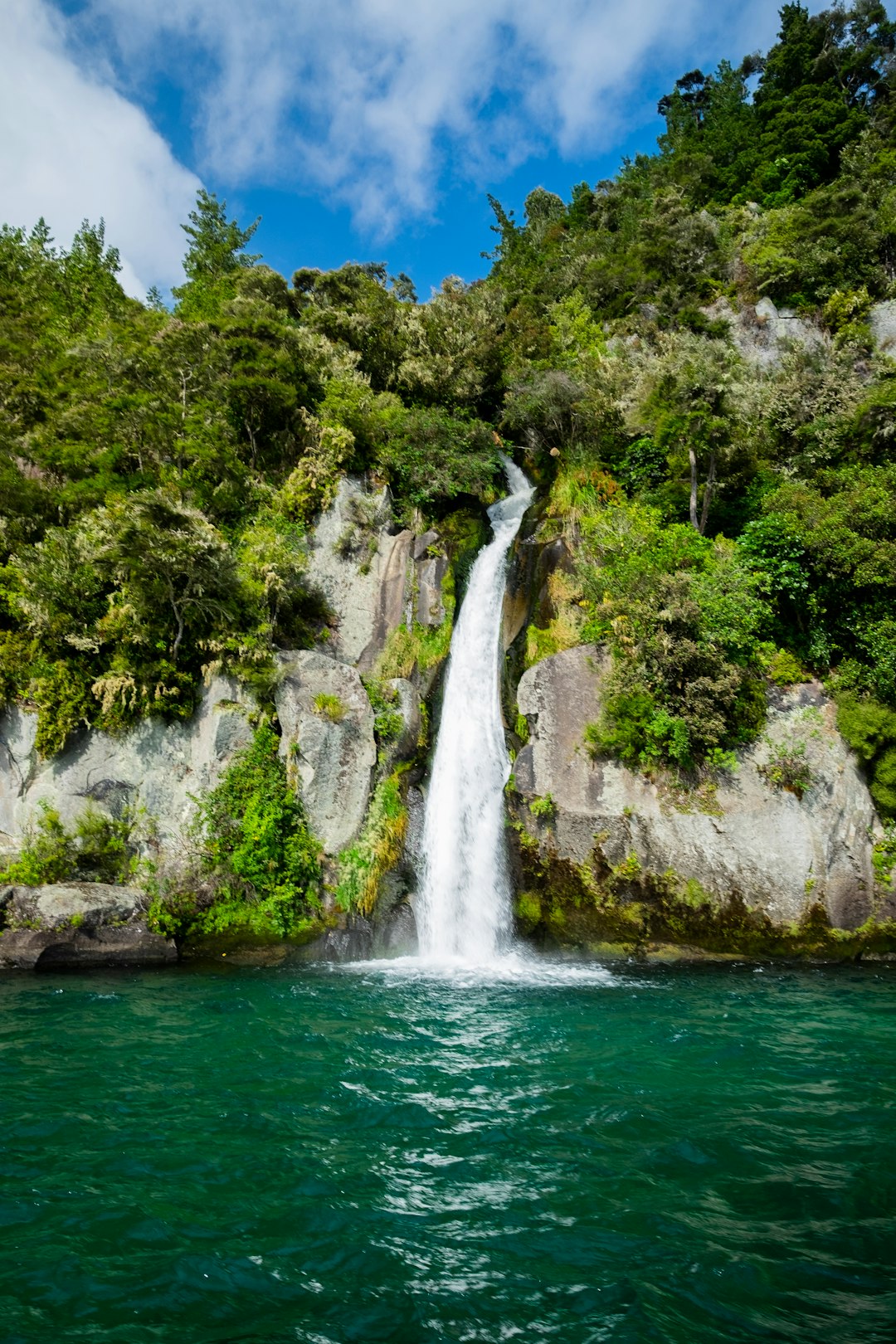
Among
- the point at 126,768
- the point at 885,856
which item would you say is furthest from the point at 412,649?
the point at 885,856

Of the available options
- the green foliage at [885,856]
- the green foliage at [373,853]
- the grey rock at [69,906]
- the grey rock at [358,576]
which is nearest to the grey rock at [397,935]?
the green foliage at [373,853]

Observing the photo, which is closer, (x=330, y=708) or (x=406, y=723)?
(x=330, y=708)

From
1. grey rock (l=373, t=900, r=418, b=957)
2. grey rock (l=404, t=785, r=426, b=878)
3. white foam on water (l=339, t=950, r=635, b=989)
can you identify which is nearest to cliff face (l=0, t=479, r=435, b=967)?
grey rock (l=373, t=900, r=418, b=957)

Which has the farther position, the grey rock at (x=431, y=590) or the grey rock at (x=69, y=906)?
the grey rock at (x=431, y=590)

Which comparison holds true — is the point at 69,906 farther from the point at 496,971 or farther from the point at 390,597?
the point at 390,597

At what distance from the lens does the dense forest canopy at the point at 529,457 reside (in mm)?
15453

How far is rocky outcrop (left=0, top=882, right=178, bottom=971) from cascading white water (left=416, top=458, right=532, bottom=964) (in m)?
6.34

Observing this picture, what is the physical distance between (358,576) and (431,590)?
96.9 inches

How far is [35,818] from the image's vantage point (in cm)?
1558

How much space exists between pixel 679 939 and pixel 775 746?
16.0 feet

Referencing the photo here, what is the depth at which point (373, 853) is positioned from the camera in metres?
15.7

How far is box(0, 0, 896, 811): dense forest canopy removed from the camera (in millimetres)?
15453

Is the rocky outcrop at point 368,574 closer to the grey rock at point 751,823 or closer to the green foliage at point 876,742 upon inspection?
the grey rock at point 751,823

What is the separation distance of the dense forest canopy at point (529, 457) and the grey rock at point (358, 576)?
2.78 feet
